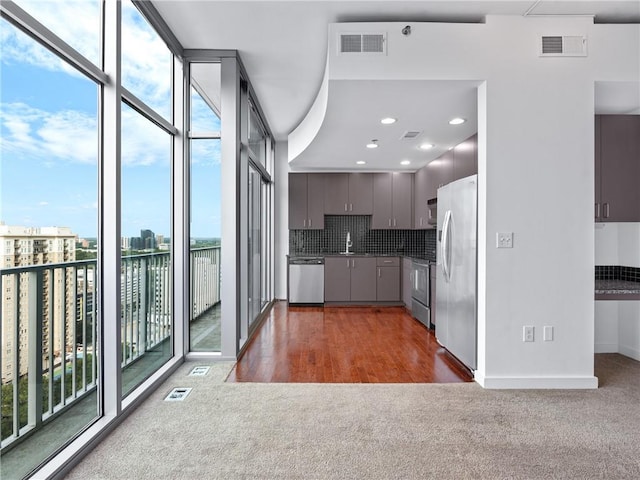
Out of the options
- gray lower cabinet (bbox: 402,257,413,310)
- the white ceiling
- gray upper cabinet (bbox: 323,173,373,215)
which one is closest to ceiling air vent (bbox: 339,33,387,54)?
the white ceiling

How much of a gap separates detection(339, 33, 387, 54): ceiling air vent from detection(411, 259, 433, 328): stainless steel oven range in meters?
2.99

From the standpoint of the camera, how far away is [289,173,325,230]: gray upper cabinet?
6.78 meters

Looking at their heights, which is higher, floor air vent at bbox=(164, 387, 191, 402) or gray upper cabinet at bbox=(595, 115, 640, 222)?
gray upper cabinet at bbox=(595, 115, 640, 222)

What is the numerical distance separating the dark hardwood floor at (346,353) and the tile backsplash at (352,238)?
166 cm

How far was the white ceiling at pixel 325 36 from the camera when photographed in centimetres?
280

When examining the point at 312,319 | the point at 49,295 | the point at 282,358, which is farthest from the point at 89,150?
the point at 312,319

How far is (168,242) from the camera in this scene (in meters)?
3.41

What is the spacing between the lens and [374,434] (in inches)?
89.0

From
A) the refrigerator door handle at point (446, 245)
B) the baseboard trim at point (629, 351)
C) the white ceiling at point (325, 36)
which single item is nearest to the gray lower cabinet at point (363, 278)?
the white ceiling at point (325, 36)

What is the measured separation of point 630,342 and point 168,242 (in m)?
4.51

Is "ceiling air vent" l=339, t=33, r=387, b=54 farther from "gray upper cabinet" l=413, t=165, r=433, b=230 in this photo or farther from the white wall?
"gray upper cabinet" l=413, t=165, r=433, b=230

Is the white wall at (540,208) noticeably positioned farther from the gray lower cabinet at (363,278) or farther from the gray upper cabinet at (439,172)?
the gray lower cabinet at (363,278)

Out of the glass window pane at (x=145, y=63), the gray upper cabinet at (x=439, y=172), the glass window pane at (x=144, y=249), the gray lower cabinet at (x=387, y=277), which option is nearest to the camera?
the glass window pane at (x=145, y=63)

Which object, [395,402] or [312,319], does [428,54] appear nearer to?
[395,402]
